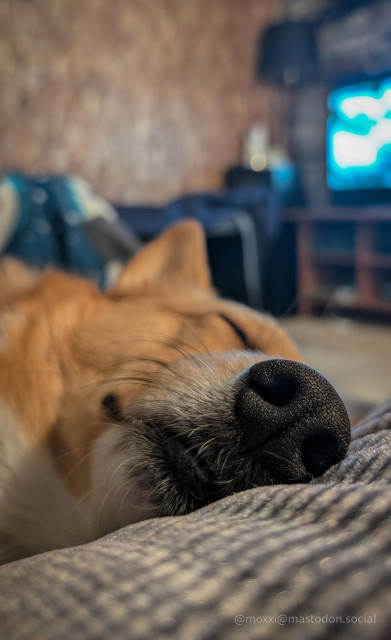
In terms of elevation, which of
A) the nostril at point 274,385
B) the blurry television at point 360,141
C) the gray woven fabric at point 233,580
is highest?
the blurry television at point 360,141

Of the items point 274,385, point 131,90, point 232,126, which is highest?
point 131,90

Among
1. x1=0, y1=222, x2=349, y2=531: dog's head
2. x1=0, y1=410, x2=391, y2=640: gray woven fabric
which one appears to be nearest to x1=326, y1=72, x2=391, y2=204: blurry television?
x1=0, y1=222, x2=349, y2=531: dog's head

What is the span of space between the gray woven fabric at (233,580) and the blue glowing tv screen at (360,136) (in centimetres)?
524

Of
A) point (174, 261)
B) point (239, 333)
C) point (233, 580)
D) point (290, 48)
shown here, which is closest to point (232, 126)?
point (290, 48)

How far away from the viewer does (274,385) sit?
0.58 meters

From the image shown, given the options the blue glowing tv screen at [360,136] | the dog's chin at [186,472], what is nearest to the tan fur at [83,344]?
the dog's chin at [186,472]

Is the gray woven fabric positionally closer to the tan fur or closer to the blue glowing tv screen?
the tan fur

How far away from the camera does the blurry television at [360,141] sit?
5.01 metres

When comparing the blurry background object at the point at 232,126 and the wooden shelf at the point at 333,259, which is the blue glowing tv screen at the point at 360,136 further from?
the wooden shelf at the point at 333,259

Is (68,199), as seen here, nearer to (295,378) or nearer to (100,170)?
(295,378)

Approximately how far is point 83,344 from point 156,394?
0.24 meters

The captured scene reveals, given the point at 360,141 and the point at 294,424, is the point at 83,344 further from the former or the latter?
the point at 360,141

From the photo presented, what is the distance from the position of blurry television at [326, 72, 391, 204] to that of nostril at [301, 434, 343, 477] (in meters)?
5.08

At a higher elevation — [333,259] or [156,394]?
[156,394]
